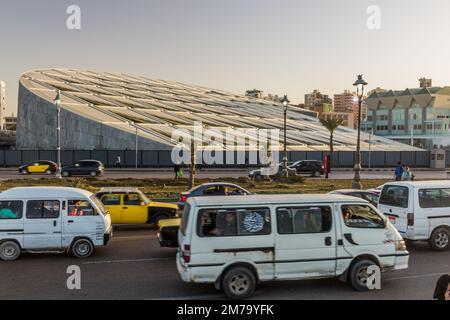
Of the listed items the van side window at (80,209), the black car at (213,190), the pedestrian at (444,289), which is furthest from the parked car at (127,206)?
the pedestrian at (444,289)

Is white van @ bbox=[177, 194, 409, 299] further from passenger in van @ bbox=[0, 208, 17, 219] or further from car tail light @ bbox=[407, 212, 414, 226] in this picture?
passenger in van @ bbox=[0, 208, 17, 219]

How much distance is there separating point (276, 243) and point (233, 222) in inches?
40.9

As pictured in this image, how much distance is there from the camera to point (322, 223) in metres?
10.2

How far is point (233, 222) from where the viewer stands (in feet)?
32.1

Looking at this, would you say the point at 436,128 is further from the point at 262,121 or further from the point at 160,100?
the point at 160,100

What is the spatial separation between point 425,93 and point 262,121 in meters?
71.9

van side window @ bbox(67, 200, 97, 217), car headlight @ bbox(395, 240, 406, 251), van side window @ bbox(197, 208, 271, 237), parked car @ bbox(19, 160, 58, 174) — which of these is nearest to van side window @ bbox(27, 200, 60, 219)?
van side window @ bbox(67, 200, 97, 217)

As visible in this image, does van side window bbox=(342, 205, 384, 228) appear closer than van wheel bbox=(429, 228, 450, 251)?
Yes

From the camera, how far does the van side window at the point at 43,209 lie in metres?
12.8

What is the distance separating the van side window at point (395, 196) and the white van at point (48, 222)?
29.9 feet

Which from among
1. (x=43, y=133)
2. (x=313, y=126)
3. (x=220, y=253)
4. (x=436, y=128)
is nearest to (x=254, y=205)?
(x=220, y=253)

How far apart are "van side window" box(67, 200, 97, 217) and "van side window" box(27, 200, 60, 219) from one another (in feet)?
1.22

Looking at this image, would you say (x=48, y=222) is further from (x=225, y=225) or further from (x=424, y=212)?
(x=424, y=212)

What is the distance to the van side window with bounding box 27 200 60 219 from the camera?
504 inches
